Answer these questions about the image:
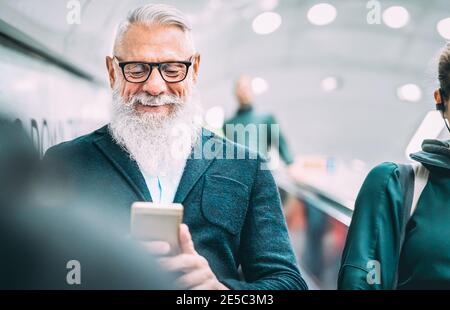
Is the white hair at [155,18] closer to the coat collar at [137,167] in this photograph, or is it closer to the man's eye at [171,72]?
the man's eye at [171,72]

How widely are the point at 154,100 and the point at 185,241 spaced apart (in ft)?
1.32

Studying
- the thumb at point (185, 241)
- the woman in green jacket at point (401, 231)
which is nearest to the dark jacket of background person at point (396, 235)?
the woman in green jacket at point (401, 231)

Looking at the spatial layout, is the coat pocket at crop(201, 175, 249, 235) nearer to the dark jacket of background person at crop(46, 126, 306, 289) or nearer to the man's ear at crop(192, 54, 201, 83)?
the dark jacket of background person at crop(46, 126, 306, 289)

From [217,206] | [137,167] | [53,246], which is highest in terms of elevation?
[137,167]

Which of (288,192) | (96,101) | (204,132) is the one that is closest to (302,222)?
(288,192)

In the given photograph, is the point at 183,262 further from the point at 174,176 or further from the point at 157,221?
the point at 174,176

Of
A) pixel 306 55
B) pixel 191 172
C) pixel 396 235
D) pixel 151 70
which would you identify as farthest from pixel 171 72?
pixel 306 55

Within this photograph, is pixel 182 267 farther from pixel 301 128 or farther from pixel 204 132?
pixel 301 128

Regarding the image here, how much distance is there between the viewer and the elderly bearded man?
1.82 meters

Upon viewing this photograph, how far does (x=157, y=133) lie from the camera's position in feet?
6.33

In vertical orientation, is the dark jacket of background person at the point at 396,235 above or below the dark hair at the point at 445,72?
below

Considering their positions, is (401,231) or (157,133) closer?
(401,231)

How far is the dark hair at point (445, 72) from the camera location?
186 cm

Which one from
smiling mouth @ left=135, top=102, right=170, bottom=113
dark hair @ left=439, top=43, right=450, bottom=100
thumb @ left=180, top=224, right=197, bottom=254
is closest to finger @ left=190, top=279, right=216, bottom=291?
thumb @ left=180, top=224, right=197, bottom=254
